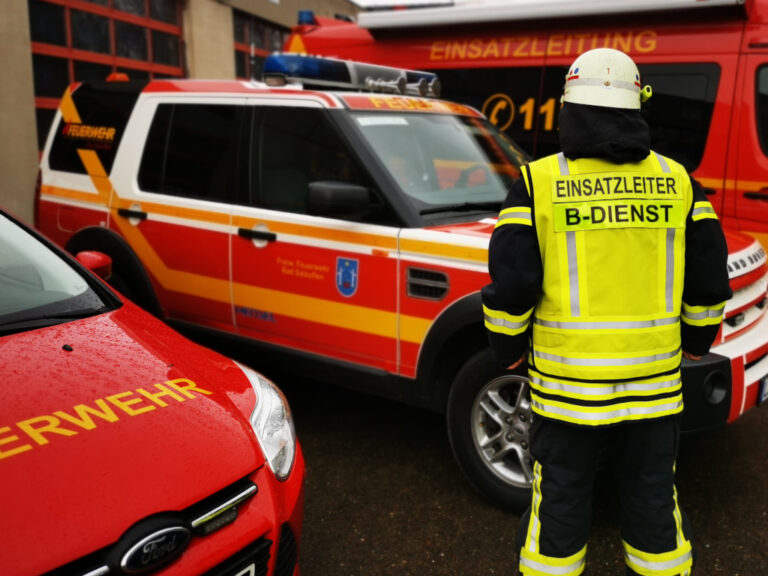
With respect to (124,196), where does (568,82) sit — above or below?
above

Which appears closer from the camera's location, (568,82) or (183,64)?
(568,82)

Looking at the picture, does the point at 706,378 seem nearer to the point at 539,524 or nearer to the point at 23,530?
the point at 539,524

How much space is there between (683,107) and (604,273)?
355 cm

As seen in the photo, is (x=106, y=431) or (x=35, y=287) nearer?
(x=106, y=431)

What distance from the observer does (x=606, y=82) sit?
2037mm

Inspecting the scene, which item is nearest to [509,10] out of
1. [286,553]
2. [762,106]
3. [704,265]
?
[762,106]

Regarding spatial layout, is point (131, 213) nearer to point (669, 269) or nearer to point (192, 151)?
point (192, 151)

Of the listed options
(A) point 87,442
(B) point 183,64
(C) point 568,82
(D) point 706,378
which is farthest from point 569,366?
(B) point 183,64

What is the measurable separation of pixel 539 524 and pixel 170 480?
109cm

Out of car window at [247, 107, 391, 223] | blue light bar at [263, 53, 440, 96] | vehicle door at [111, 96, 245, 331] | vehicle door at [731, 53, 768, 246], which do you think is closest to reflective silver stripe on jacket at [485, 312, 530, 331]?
car window at [247, 107, 391, 223]

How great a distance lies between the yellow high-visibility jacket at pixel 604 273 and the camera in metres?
2.08

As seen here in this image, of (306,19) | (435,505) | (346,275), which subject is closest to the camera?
(435,505)

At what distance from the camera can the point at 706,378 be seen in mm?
2846

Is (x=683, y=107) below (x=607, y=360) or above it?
above
